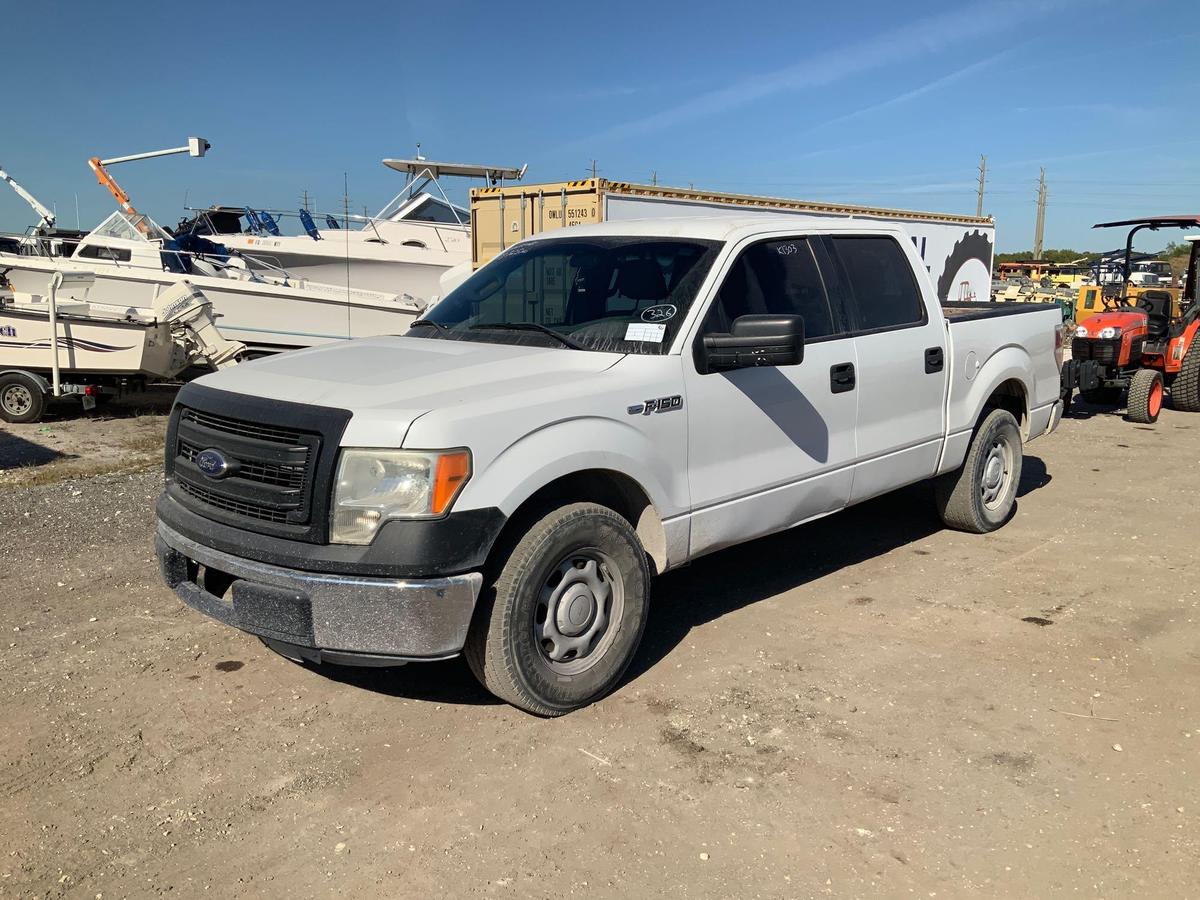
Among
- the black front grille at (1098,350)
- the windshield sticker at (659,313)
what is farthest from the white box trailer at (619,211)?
the windshield sticker at (659,313)

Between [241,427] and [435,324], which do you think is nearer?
[241,427]

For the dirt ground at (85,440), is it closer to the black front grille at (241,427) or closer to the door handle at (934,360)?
the black front grille at (241,427)

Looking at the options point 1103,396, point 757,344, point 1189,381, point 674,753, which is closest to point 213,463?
point 674,753

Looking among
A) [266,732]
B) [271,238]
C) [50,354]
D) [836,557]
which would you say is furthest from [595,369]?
[271,238]

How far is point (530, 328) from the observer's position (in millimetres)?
4508

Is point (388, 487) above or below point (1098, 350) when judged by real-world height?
below

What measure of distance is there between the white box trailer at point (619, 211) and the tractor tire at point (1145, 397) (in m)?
2.79

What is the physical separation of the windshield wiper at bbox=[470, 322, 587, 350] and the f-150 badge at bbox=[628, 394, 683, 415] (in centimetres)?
43

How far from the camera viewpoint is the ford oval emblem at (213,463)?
370cm

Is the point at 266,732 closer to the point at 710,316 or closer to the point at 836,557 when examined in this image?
the point at 710,316

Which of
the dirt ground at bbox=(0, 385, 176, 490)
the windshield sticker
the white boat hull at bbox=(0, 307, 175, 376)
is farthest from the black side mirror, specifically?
the white boat hull at bbox=(0, 307, 175, 376)

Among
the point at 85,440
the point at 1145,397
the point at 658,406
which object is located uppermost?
the point at 658,406

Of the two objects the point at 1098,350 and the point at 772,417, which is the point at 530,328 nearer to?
the point at 772,417

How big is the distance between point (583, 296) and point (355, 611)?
6.26 ft
